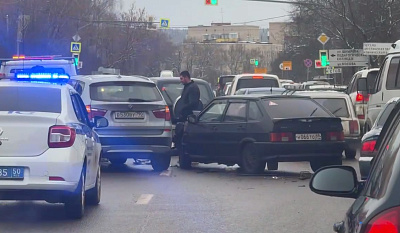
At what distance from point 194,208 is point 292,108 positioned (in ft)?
16.1

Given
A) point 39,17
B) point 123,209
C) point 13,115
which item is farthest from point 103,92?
point 39,17

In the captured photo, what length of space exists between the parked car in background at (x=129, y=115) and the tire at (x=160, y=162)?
5 centimetres

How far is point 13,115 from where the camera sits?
902 centimetres

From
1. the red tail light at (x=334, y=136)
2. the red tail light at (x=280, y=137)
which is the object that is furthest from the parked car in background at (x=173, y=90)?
the red tail light at (x=280, y=137)

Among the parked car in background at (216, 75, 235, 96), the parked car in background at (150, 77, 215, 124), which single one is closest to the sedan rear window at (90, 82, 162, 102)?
the parked car in background at (150, 77, 215, 124)

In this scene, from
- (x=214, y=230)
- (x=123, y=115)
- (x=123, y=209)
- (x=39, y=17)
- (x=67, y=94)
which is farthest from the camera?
(x=39, y=17)

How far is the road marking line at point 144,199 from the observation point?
11.1m

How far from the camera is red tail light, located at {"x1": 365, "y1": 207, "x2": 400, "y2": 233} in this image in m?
3.04

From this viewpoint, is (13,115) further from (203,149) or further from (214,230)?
(203,149)

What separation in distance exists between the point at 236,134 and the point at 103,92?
245cm

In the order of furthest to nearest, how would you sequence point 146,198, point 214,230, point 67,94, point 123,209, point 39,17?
point 39,17 < point 146,198 < point 123,209 < point 67,94 < point 214,230

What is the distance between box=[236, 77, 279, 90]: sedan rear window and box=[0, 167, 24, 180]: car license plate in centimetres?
1767

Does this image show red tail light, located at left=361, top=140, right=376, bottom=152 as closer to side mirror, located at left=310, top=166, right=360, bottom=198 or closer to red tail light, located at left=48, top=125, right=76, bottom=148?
red tail light, located at left=48, top=125, right=76, bottom=148

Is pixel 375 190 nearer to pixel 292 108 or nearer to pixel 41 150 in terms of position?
pixel 41 150
